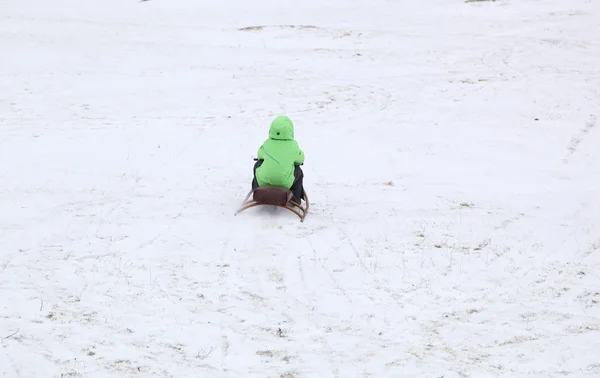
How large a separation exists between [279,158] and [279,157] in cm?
2

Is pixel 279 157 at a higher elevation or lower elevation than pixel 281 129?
lower

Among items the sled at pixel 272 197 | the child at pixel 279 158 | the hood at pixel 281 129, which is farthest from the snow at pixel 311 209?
the hood at pixel 281 129

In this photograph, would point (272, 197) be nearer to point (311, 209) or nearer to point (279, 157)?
point (279, 157)

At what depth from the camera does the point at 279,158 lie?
9.37 metres

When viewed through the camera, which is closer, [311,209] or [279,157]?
[279,157]

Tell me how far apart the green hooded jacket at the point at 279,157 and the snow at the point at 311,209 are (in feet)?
1.92

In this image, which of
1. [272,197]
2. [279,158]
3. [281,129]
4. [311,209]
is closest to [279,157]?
[279,158]

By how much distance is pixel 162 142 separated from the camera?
13.3m

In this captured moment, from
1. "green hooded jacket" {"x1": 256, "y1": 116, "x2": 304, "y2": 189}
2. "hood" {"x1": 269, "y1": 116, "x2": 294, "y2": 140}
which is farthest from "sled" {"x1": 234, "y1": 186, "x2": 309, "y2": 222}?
"hood" {"x1": 269, "y1": 116, "x2": 294, "y2": 140}

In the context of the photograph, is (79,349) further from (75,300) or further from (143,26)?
(143,26)

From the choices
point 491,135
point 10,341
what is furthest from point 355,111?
point 10,341

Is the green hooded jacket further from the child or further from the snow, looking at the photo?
the snow

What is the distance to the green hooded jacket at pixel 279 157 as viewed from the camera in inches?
369

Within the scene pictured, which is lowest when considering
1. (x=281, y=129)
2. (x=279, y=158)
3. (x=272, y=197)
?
(x=272, y=197)
